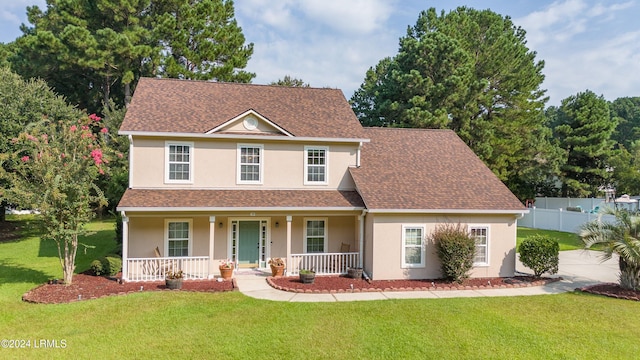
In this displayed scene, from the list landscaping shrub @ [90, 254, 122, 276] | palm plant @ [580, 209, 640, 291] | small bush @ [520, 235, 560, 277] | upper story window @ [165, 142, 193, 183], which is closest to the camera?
palm plant @ [580, 209, 640, 291]

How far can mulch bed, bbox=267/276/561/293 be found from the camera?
523 inches

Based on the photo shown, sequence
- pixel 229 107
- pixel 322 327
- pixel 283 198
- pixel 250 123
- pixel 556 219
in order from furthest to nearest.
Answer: pixel 556 219
pixel 229 107
pixel 250 123
pixel 283 198
pixel 322 327

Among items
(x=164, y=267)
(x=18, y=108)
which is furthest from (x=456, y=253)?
(x=18, y=108)

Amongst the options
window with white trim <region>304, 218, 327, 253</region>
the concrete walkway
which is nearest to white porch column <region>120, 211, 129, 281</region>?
the concrete walkway

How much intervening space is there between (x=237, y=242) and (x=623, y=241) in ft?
45.8

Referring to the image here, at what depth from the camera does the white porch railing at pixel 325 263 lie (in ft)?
51.0

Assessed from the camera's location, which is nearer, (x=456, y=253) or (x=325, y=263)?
(x=456, y=253)

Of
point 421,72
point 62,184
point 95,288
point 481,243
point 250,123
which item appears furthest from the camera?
point 421,72

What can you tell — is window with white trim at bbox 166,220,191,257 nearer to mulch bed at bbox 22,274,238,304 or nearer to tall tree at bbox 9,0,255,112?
mulch bed at bbox 22,274,238,304

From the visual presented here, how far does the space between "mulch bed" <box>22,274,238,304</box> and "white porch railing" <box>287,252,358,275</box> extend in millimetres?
2819

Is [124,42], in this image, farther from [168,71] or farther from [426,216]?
[426,216]

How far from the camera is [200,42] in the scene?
1366 inches

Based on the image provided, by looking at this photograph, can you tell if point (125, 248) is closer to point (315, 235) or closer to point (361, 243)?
point (315, 235)

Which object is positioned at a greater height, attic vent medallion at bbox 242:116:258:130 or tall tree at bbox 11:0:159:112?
tall tree at bbox 11:0:159:112
